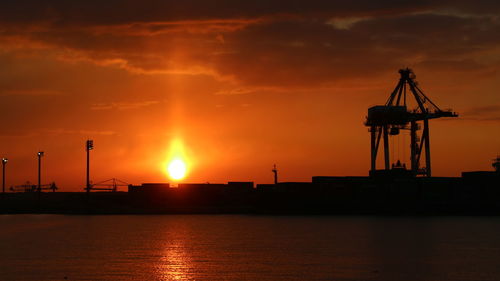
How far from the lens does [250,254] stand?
6612cm

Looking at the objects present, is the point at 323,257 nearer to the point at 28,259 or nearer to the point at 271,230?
the point at 28,259

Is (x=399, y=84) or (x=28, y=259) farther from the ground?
(x=399, y=84)

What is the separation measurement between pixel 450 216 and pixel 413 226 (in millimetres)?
41155

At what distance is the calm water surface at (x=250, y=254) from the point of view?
171 feet

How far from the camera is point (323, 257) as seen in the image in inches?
2486

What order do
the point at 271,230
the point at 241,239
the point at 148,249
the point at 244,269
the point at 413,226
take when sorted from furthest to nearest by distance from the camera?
the point at 413,226 → the point at 271,230 → the point at 241,239 → the point at 148,249 → the point at 244,269

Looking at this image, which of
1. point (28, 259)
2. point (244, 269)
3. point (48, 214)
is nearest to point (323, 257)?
point (244, 269)

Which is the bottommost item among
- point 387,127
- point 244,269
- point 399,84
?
point 244,269

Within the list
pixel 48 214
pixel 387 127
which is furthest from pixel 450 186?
pixel 48 214

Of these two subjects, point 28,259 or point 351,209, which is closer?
point 28,259

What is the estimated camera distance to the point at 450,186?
489 ft

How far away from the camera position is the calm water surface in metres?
52.2

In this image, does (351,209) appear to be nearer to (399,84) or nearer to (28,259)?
(399,84)

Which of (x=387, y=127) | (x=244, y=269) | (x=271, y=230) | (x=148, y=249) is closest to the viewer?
(x=244, y=269)
